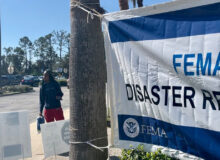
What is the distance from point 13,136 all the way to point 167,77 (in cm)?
310

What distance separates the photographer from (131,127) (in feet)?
10.2

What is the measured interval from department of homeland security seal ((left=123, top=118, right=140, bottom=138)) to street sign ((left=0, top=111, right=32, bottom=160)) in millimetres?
2278

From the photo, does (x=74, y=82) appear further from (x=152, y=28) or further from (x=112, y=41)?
(x=152, y=28)

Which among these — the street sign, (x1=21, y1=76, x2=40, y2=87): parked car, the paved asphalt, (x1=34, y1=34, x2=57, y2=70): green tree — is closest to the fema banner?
the street sign

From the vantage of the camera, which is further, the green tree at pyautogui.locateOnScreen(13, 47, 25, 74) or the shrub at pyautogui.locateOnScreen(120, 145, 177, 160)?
the green tree at pyautogui.locateOnScreen(13, 47, 25, 74)

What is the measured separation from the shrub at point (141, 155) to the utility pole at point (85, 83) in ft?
1.23

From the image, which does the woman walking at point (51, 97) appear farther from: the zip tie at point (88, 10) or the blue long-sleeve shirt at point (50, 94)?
the zip tie at point (88, 10)

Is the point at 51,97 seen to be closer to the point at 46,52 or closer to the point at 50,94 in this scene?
the point at 50,94

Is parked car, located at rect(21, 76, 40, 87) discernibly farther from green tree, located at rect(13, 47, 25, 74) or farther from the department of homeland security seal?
green tree, located at rect(13, 47, 25, 74)

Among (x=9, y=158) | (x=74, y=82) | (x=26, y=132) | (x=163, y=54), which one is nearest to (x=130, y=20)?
(x=163, y=54)

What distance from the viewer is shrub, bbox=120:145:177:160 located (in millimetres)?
2924

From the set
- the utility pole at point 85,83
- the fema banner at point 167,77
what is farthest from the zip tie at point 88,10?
the fema banner at point 167,77

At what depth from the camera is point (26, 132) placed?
4.68 meters

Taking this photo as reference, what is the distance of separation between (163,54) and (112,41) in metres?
0.73
